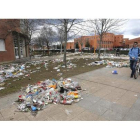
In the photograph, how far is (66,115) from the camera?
2668 mm

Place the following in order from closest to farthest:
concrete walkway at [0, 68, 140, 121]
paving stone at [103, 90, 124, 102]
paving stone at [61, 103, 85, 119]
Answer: concrete walkway at [0, 68, 140, 121], paving stone at [61, 103, 85, 119], paving stone at [103, 90, 124, 102]

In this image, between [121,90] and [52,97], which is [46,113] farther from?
[121,90]

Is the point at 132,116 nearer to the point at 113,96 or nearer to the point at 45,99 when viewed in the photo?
the point at 113,96

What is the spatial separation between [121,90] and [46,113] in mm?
2945

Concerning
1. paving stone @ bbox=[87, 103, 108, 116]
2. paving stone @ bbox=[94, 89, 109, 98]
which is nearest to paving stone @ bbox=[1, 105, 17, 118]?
paving stone @ bbox=[87, 103, 108, 116]

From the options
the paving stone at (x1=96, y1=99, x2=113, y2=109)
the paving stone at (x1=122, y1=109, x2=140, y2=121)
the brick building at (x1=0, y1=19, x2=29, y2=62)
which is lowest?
the paving stone at (x1=122, y1=109, x2=140, y2=121)

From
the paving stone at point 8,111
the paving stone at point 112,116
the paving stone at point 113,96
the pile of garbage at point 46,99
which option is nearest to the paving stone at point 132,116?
the paving stone at point 112,116

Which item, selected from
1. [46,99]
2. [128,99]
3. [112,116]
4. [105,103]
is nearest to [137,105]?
[128,99]

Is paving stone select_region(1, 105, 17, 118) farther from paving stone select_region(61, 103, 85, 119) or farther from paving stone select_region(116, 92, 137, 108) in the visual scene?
paving stone select_region(116, 92, 137, 108)

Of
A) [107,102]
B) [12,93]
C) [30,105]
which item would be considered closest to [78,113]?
[107,102]

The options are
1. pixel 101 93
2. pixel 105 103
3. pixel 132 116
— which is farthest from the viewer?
pixel 101 93

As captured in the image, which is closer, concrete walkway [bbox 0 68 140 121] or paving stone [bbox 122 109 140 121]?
paving stone [bbox 122 109 140 121]

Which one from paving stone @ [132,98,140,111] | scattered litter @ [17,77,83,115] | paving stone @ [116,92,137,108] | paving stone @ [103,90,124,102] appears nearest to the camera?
paving stone @ [132,98,140,111]

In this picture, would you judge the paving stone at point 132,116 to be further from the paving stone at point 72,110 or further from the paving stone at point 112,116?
the paving stone at point 72,110
